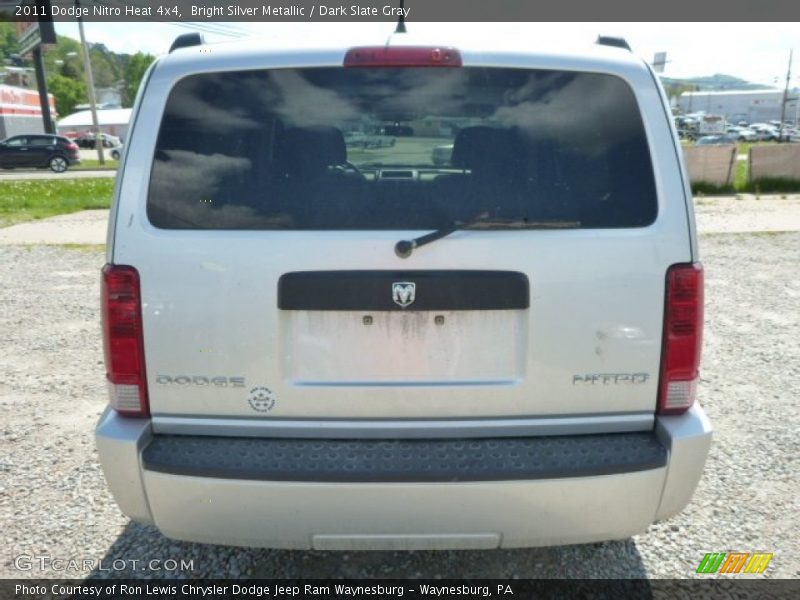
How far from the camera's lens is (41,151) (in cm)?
3127

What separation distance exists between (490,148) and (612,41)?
0.73 m

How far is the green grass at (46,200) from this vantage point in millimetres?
14641

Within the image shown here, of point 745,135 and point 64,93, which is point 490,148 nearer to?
point 745,135

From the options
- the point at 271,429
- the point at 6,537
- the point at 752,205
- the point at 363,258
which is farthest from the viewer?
the point at 752,205

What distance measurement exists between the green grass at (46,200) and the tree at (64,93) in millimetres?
94680

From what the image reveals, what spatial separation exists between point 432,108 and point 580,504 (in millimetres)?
1409

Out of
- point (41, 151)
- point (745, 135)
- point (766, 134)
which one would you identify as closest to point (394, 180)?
point (41, 151)

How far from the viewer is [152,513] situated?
2.16m

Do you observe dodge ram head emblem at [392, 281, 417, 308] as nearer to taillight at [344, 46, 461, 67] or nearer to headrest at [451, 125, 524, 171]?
headrest at [451, 125, 524, 171]

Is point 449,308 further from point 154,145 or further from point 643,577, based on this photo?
point 643,577

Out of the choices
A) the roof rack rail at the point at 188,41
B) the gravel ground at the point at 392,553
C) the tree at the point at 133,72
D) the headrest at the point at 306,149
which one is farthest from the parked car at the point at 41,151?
the tree at the point at 133,72

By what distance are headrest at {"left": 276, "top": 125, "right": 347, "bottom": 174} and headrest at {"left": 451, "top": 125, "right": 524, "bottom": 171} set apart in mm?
459

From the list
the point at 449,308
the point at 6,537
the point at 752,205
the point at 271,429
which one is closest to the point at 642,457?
the point at 449,308

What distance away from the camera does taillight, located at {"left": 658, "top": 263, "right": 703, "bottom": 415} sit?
82.1 inches
